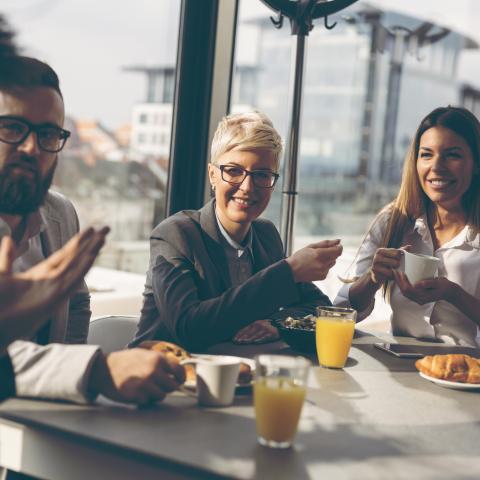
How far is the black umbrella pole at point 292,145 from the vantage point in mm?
2395

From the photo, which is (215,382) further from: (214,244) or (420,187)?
(420,187)

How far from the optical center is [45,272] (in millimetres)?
957

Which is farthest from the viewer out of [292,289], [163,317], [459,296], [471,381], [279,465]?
[459,296]

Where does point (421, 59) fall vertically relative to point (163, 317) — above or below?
above

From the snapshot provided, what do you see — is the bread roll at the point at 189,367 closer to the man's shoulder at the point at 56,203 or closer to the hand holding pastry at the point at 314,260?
the hand holding pastry at the point at 314,260

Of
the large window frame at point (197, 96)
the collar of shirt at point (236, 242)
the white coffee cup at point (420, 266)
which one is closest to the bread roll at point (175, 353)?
the collar of shirt at point (236, 242)

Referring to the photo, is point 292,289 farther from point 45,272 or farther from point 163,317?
point 45,272

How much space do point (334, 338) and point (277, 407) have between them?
493mm

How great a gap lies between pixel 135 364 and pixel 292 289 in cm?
53

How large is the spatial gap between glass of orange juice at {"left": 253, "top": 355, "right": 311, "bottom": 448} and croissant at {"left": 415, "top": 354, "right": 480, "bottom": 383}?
1.56 ft

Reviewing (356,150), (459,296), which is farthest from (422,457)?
(356,150)

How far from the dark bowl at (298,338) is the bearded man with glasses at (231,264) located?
7cm

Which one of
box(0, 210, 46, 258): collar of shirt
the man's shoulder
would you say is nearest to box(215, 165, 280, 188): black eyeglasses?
the man's shoulder

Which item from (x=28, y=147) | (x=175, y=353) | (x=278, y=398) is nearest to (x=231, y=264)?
(x=175, y=353)
